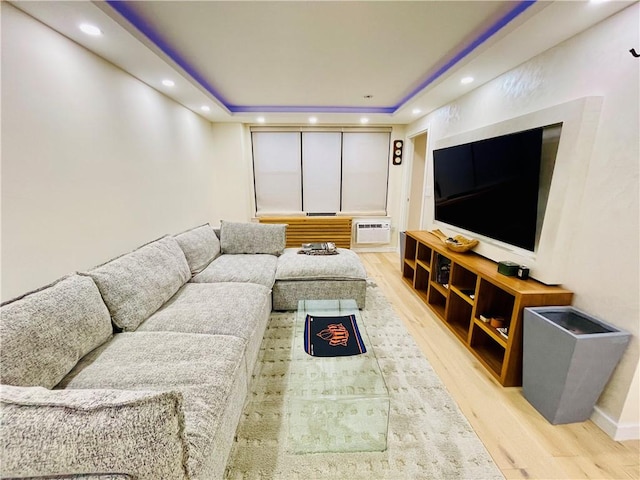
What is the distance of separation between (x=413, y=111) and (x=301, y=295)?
283 centimetres

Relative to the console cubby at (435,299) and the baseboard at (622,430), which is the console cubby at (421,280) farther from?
the baseboard at (622,430)

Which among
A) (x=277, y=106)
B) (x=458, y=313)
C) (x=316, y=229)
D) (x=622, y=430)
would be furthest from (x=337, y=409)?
(x=277, y=106)

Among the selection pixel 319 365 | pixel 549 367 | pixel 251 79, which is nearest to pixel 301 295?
pixel 319 365

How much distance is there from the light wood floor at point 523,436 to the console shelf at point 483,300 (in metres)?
0.15

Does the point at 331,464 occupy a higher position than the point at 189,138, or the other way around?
the point at 189,138

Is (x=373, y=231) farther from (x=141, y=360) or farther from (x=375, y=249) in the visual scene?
(x=141, y=360)

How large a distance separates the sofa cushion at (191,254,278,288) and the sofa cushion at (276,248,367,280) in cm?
12

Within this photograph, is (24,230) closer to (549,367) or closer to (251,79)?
(251,79)

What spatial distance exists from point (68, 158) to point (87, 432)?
1.73 metres

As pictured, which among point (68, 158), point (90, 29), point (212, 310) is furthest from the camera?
point (212, 310)

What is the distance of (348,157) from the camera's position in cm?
465

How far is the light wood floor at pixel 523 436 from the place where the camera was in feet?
4.22

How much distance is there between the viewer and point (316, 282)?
8.67 feet

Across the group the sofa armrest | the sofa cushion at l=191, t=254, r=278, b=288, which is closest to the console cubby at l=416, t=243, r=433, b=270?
the sofa cushion at l=191, t=254, r=278, b=288
